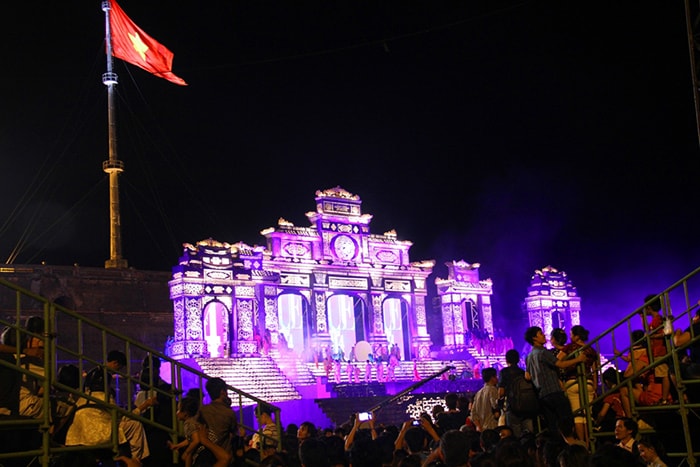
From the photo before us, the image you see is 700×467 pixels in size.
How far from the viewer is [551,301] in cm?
4169

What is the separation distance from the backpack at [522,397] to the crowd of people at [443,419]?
1cm

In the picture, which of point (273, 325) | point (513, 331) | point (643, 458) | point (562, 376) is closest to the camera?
point (643, 458)

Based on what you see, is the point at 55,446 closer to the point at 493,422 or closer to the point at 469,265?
the point at 493,422

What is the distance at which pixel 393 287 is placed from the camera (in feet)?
123

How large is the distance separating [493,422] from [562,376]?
1.15m

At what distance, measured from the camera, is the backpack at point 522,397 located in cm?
1077

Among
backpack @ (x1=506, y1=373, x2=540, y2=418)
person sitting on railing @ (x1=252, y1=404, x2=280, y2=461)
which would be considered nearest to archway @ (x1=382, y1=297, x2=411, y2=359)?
person sitting on railing @ (x1=252, y1=404, x2=280, y2=461)

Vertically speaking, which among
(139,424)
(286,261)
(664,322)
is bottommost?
(139,424)

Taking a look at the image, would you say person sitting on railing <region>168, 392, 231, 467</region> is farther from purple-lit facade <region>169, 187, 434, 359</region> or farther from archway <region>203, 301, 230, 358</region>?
archway <region>203, 301, 230, 358</region>

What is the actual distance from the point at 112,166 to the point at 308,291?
9359 mm

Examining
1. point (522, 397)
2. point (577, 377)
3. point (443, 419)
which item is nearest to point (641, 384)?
point (577, 377)

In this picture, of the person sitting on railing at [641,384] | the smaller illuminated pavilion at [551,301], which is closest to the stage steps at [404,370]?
the smaller illuminated pavilion at [551,301]

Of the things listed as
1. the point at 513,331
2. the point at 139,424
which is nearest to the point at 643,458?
the point at 139,424

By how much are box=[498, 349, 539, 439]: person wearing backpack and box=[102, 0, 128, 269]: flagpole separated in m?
24.1
